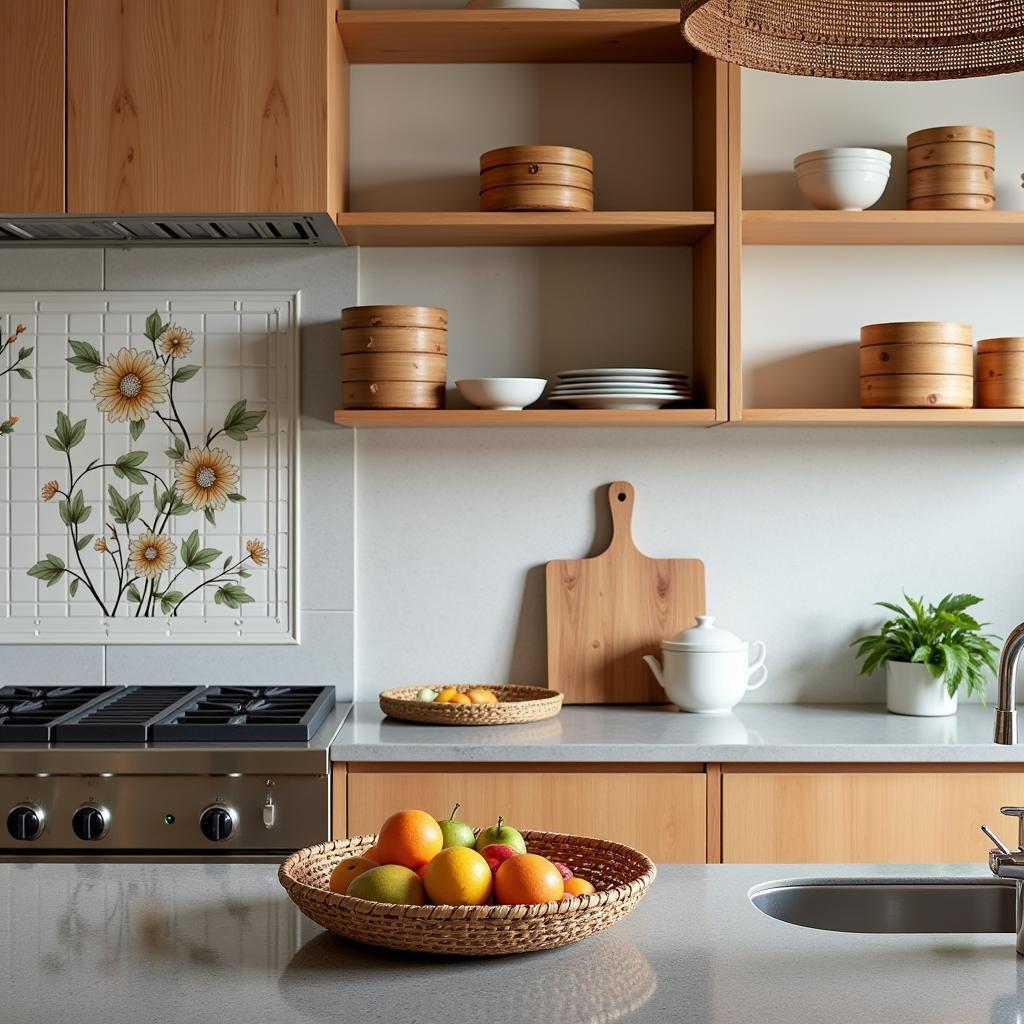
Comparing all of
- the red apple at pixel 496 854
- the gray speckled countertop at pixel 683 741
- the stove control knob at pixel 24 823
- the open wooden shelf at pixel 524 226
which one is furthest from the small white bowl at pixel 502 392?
the red apple at pixel 496 854

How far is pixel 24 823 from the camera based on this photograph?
228cm

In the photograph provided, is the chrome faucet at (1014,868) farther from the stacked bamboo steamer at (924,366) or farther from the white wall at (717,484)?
the white wall at (717,484)

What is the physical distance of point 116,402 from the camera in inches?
115

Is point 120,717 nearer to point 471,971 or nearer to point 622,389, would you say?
point 622,389

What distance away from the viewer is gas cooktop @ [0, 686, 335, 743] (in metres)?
2.37

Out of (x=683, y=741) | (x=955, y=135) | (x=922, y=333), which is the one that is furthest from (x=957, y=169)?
(x=683, y=741)

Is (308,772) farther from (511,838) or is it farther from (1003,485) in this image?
(1003,485)

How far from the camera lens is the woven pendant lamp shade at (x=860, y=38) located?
1.28 metres

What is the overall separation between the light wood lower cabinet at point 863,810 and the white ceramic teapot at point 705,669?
30cm

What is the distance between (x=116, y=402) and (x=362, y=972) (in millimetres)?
1963

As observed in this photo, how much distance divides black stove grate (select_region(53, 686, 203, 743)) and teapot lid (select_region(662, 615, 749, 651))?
3.44 feet

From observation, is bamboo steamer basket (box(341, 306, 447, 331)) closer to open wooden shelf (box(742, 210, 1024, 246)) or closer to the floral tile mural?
the floral tile mural

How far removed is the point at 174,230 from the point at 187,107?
0.95ft

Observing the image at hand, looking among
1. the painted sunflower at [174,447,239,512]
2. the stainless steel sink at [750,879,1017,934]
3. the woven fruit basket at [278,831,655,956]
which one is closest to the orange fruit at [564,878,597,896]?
the woven fruit basket at [278,831,655,956]
